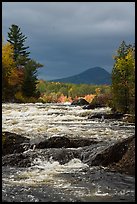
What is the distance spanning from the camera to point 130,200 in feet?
31.7

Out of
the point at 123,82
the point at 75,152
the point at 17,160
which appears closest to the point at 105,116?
the point at 123,82

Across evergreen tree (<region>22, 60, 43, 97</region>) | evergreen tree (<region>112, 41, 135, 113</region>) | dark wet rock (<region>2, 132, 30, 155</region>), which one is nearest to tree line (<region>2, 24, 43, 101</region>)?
A: evergreen tree (<region>22, 60, 43, 97</region>)

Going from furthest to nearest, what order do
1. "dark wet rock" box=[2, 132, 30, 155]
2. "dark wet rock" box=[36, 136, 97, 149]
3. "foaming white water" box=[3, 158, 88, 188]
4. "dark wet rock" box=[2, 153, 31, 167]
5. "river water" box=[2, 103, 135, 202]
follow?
"dark wet rock" box=[36, 136, 97, 149] < "dark wet rock" box=[2, 132, 30, 155] < "dark wet rock" box=[2, 153, 31, 167] < "foaming white water" box=[3, 158, 88, 188] < "river water" box=[2, 103, 135, 202]

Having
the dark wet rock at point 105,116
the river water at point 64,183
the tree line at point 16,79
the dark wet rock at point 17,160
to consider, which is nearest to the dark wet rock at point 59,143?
the river water at point 64,183

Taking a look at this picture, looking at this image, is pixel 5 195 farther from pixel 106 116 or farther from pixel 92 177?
pixel 106 116

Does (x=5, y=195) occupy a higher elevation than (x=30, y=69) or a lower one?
lower

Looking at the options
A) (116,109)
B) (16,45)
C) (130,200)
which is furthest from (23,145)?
(16,45)

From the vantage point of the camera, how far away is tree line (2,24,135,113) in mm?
44688

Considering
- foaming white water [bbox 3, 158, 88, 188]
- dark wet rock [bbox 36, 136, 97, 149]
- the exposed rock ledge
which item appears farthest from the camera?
dark wet rock [bbox 36, 136, 97, 149]

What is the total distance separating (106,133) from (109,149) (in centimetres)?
957

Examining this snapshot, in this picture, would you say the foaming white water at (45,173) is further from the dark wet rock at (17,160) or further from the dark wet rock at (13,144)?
the dark wet rock at (13,144)

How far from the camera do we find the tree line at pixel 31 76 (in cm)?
4469

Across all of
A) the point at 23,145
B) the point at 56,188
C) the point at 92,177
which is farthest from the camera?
the point at 23,145

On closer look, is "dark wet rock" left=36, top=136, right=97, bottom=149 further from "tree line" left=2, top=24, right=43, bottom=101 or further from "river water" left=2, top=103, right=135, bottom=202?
"tree line" left=2, top=24, right=43, bottom=101
